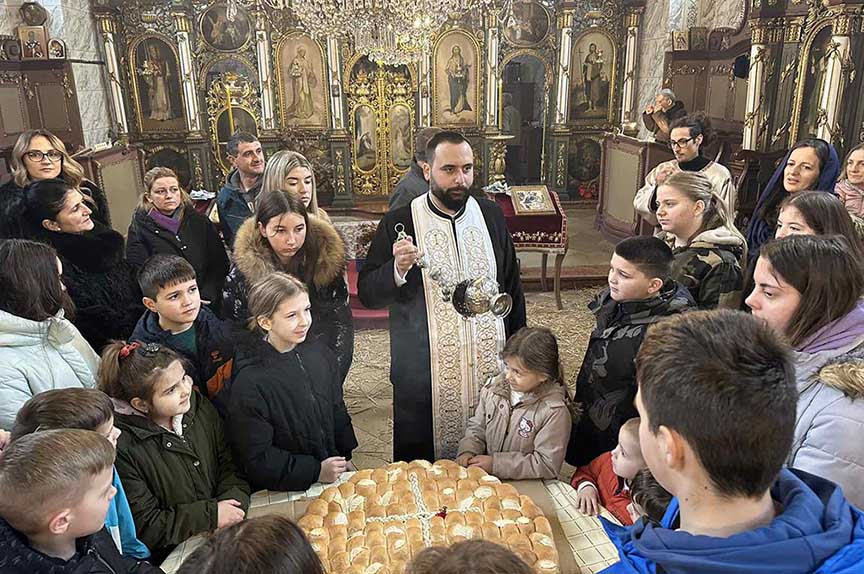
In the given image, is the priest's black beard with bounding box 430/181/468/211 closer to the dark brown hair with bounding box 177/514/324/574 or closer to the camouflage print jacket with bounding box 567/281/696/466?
the camouflage print jacket with bounding box 567/281/696/466

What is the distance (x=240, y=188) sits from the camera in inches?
157

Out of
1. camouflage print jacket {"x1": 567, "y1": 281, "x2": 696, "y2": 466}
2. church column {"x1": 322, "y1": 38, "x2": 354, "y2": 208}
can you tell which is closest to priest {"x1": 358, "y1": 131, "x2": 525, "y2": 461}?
camouflage print jacket {"x1": 567, "y1": 281, "x2": 696, "y2": 466}

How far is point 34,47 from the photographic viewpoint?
7.58 m

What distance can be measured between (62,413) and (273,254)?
49.9 inches

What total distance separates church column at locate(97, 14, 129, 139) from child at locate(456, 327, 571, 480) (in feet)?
30.1

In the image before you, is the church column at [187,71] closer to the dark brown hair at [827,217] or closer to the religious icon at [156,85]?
the religious icon at [156,85]

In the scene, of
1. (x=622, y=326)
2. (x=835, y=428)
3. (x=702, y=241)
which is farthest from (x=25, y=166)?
(x=835, y=428)

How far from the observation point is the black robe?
9.44ft

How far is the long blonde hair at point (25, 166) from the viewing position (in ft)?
11.2

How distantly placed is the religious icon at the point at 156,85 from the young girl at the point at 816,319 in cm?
1022

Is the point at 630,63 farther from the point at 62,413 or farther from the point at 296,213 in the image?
the point at 62,413

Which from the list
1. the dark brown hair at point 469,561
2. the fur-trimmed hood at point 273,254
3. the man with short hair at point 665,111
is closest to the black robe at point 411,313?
the fur-trimmed hood at point 273,254

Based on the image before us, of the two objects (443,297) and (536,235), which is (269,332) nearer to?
(443,297)

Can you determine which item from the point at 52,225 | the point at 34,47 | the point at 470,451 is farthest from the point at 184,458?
the point at 34,47
